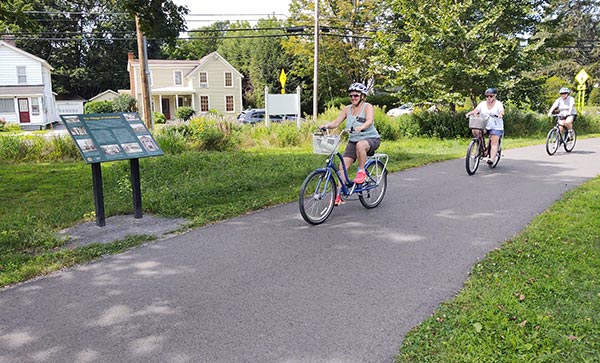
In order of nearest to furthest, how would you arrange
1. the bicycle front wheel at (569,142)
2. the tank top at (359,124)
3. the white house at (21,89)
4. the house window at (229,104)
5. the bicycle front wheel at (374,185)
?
the tank top at (359,124) → the bicycle front wheel at (374,185) → the bicycle front wheel at (569,142) → the white house at (21,89) → the house window at (229,104)

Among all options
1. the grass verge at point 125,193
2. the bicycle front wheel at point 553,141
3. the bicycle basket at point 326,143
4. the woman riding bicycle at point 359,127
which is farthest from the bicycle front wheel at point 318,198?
the bicycle front wheel at point 553,141

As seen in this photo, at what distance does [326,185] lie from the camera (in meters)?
6.89

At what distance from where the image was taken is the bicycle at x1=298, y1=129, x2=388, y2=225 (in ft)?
21.8

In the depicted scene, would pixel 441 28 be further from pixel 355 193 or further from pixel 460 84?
pixel 355 193

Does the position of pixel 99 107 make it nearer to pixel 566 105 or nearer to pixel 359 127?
pixel 566 105

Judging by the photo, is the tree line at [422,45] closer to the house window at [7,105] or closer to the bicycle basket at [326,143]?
the bicycle basket at [326,143]

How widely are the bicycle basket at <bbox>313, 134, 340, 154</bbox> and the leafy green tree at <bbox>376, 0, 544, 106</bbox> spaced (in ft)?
47.1

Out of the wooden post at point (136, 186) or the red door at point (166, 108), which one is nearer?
the wooden post at point (136, 186)

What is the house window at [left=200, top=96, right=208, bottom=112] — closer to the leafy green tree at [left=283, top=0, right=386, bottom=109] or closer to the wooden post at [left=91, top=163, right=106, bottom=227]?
the leafy green tree at [left=283, top=0, right=386, bottom=109]

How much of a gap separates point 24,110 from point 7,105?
56.2 inches

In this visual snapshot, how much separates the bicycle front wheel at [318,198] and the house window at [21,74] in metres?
45.4

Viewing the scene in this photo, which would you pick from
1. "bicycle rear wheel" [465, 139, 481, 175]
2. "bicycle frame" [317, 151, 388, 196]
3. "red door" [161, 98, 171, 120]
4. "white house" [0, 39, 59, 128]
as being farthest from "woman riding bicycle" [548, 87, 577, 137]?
"red door" [161, 98, 171, 120]

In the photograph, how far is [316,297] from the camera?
436 centimetres

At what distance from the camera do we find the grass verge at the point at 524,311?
3.38 m
